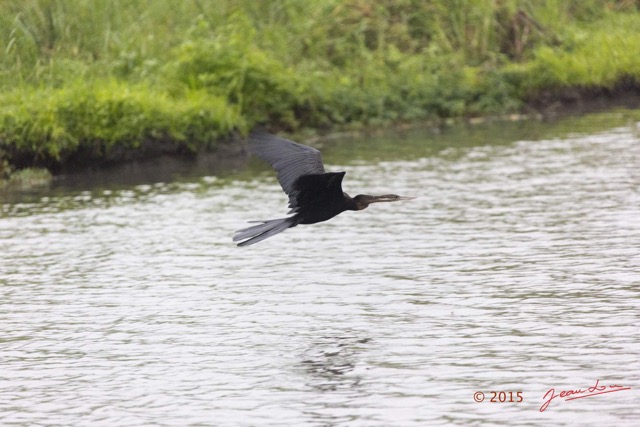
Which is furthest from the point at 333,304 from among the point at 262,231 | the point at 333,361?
the point at 333,361

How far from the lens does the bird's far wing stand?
8.59 meters

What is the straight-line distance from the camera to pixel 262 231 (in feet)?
26.9

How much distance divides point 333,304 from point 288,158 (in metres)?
1.11

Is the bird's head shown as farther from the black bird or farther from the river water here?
the river water

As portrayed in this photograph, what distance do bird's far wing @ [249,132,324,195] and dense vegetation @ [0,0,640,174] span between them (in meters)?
7.92

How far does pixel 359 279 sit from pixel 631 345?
2.94 m

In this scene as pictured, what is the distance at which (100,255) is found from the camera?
11.0 metres

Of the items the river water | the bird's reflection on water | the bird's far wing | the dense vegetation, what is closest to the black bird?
the bird's far wing

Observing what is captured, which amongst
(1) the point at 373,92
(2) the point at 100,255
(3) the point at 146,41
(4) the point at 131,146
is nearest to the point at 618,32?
(1) the point at 373,92

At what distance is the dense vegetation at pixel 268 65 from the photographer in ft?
55.0

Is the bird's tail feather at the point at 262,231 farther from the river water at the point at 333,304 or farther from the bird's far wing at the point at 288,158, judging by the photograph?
the river water at the point at 333,304

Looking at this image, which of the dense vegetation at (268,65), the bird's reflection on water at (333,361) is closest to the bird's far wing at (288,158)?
the bird's reflection on water at (333,361)

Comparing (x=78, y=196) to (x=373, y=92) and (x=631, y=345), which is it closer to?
(x=373, y=92)

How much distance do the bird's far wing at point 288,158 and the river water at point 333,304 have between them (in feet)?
3.02
